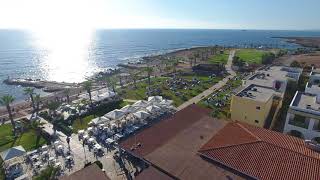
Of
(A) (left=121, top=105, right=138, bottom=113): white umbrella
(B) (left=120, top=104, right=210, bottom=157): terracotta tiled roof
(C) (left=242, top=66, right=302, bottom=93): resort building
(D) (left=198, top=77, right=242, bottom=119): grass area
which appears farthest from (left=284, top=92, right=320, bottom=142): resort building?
(A) (left=121, top=105, right=138, bottom=113): white umbrella

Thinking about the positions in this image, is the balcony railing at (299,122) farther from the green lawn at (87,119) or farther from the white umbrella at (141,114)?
the green lawn at (87,119)

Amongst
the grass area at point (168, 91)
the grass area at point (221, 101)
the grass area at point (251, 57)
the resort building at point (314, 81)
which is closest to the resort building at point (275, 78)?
the resort building at point (314, 81)

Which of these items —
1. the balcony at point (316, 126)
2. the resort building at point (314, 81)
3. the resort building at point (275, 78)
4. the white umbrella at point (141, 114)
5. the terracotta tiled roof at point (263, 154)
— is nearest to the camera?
the terracotta tiled roof at point (263, 154)

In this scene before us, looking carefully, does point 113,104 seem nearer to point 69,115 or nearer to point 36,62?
point 69,115

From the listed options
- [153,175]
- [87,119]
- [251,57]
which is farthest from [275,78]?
[251,57]

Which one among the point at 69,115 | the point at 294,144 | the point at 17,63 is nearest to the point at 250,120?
the point at 294,144

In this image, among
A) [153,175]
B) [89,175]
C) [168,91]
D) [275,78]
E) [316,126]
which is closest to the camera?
[153,175]

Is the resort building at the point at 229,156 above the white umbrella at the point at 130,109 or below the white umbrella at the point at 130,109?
above

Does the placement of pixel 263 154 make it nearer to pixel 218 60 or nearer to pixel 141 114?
pixel 141 114
